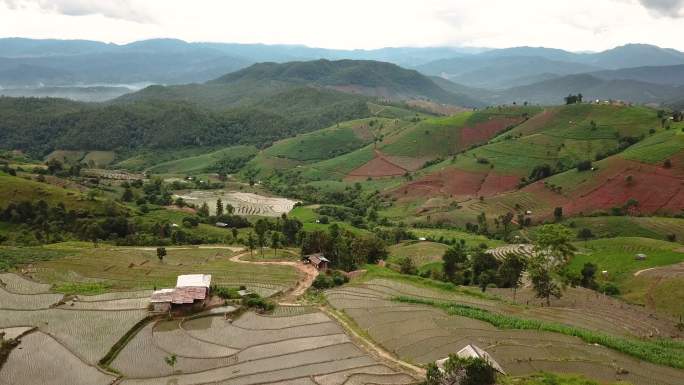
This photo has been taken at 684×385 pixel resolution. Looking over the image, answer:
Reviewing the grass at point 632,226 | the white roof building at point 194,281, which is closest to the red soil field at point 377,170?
the grass at point 632,226

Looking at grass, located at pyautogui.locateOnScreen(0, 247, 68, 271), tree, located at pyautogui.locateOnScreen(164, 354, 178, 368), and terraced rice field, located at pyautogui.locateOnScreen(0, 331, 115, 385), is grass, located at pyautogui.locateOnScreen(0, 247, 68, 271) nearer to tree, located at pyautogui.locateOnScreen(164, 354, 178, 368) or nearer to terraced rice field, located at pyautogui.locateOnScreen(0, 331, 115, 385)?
terraced rice field, located at pyautogui.locateOnScreen(0, 331, 115, 385)

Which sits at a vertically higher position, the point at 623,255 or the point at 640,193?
the point at 640,193

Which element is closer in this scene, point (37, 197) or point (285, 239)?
point (285, 239)

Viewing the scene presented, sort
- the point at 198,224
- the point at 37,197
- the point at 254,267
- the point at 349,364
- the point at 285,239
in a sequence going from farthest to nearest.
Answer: the point at 198,224 < the point at 37,197 < the point at 285,239 < the point at 254,267 < the point at 349,364

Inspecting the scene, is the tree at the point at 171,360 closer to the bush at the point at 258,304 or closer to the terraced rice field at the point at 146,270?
the bush at the point at 258,304

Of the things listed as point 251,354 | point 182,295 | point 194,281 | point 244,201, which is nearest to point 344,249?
point 194,281

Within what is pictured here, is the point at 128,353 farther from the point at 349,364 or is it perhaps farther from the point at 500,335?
the point at 500,335

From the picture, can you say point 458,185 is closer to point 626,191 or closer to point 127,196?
point 626,191

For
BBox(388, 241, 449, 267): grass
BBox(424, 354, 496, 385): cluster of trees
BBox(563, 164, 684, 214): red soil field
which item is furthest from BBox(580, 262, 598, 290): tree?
BBox(563, 164, 684, 214): red soil field

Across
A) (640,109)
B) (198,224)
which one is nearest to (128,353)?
(198,224)
